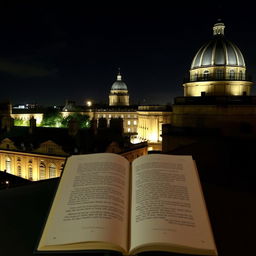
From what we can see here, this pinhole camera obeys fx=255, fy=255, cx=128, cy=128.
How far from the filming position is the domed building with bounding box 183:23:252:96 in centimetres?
3703

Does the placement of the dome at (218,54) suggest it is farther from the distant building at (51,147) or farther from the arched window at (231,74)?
the distant building at (51,147)

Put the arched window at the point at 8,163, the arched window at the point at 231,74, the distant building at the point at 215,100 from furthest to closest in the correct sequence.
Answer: the arched window at the point at 231,74 → the arched window at the point at 8,163 → the distant building at the point at 215,100

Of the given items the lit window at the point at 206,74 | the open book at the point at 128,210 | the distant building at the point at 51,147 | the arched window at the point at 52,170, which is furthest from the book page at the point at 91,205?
the lit window at the point at 206,74

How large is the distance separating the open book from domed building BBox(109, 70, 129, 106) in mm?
108649

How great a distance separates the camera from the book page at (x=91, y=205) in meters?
2.50

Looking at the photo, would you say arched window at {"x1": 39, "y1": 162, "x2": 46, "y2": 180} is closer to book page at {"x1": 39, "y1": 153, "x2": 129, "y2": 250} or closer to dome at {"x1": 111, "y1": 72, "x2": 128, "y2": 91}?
book page at {"x1": 39, "y1": 153, "x2": 129, "y2": 250}

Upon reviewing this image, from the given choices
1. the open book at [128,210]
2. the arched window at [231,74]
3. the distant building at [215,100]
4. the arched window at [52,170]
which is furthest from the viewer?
the arched window at [231,74]

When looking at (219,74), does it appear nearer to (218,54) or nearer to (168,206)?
A: (218,54)

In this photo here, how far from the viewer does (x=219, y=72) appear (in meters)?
37.6

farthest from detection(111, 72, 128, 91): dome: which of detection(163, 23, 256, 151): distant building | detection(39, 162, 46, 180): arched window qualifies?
detection(39, 162, 46, 180): arched window

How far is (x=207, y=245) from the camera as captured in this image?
8.07 feet

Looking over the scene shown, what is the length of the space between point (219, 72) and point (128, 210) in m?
38.2

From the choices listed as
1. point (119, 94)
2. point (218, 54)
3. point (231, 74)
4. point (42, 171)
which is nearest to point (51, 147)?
point (42, 171)

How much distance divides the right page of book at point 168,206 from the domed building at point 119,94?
109 meters
